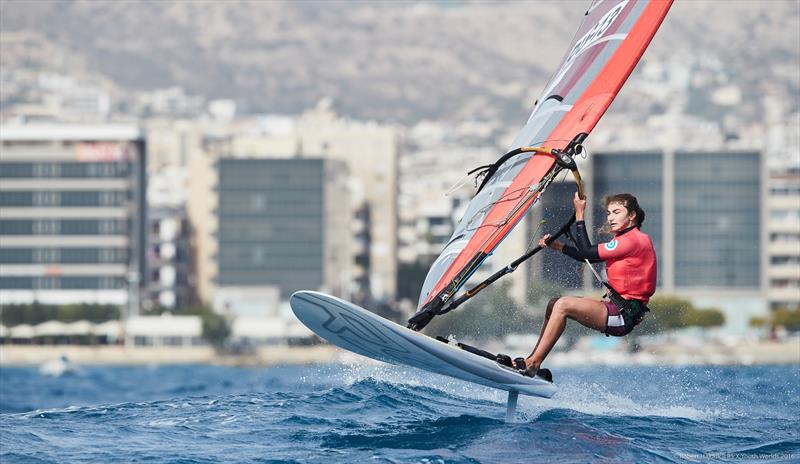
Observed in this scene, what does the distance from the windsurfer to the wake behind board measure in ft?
0.78

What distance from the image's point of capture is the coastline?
96562mm

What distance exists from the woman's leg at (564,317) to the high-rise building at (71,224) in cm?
9922

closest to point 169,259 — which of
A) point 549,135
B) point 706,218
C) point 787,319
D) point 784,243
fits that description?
point 706,218

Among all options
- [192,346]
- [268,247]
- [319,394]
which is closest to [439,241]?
[268,247]

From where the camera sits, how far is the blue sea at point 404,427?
11.6 m

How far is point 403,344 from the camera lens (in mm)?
12141

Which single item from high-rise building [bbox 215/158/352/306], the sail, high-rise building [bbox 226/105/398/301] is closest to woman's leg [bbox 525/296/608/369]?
the sail

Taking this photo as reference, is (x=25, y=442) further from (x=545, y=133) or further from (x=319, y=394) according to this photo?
(x=545, y=133)

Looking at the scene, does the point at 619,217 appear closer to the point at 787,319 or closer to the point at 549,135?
the point at 549,135

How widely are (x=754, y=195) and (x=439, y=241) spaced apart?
109 ft

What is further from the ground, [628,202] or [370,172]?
[370,172]

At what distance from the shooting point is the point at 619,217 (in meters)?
12.6

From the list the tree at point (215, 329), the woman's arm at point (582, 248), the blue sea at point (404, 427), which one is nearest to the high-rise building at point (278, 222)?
the tree at point (215, 329)

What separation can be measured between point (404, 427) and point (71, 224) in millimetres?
100649
